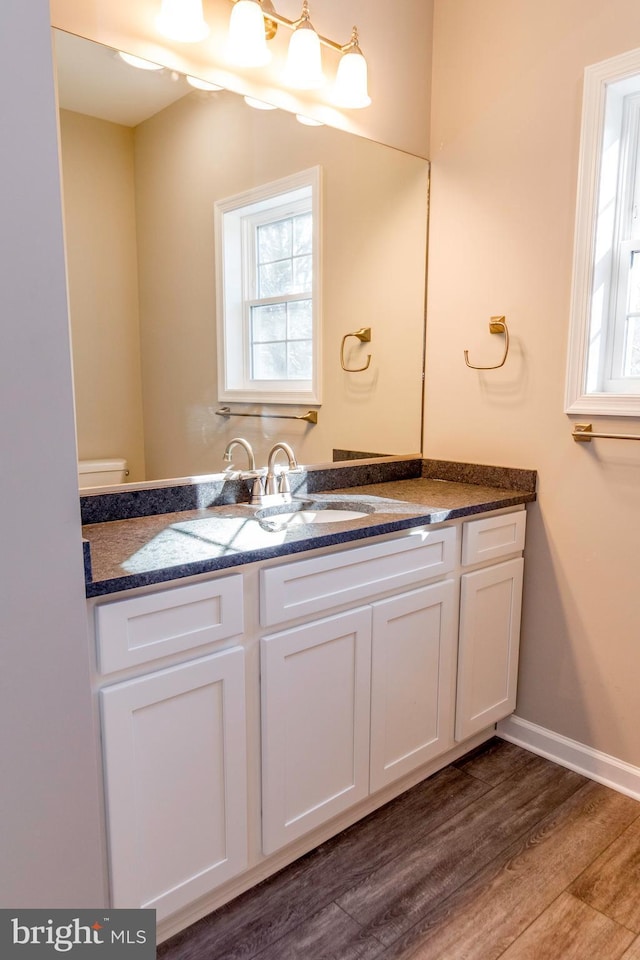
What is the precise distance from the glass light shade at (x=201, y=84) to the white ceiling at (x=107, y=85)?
2 cm

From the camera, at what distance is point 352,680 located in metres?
1.66

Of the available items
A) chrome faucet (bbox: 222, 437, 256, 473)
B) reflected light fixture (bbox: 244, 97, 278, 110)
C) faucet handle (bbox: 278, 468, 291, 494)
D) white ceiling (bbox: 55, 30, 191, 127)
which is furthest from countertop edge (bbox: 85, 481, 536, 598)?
reflected light fixture (bbox: 244, 97, 278, 110)

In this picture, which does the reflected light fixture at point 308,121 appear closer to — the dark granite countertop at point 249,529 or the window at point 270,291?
the window at point 270,291

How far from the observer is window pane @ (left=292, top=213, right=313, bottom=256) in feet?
6.74

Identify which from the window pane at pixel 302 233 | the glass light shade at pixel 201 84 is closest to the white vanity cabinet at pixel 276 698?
the window pane at pixel 302 233

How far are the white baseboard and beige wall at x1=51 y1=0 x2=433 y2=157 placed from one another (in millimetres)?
2131

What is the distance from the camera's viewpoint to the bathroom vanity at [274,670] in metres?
1.26

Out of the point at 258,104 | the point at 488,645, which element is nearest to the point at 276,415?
the point at 258,104

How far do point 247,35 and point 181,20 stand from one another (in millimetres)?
189

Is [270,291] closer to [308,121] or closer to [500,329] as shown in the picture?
[308,121]

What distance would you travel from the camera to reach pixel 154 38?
1.60 metres

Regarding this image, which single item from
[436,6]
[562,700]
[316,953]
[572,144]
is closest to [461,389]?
[572,144]

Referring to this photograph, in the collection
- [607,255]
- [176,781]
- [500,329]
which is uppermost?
[607,255]

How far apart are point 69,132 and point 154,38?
1.13ft
